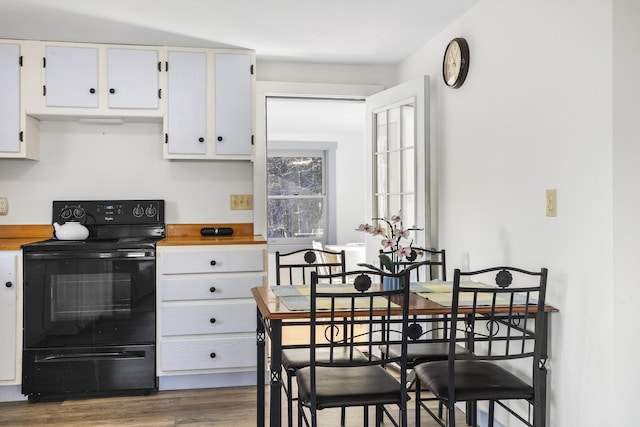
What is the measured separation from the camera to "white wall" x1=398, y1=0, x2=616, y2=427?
2.24m

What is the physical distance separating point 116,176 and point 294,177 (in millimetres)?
4358

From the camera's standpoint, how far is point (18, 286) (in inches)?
140

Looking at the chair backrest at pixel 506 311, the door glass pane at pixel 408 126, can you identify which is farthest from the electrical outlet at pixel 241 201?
the chair backrest at pixel 506 311

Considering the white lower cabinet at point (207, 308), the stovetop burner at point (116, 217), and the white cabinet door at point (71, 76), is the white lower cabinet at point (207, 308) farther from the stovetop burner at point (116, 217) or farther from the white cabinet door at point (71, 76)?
the white cabinet door at point (71, 76)

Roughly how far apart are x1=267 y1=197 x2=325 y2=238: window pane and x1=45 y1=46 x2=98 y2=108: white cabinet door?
4614 mm

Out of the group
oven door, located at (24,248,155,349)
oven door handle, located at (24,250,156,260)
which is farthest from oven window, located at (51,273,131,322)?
oven door handle, located at (24,250,156,260)

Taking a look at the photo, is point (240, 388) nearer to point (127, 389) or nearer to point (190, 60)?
point (127, 389)

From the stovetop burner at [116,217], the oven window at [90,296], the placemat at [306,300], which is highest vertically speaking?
the stovetop burner at [116,217]

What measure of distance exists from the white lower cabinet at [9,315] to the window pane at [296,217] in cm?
490

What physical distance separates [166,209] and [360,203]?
4.49 m

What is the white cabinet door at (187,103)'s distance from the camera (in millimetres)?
3924

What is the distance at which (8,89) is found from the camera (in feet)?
12.3

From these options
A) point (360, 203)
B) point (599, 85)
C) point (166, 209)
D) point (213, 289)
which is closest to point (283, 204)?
point (360, 203)

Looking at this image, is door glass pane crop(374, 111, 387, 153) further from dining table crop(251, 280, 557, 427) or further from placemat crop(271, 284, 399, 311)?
placemat crop(271, 284, 399, 311)
